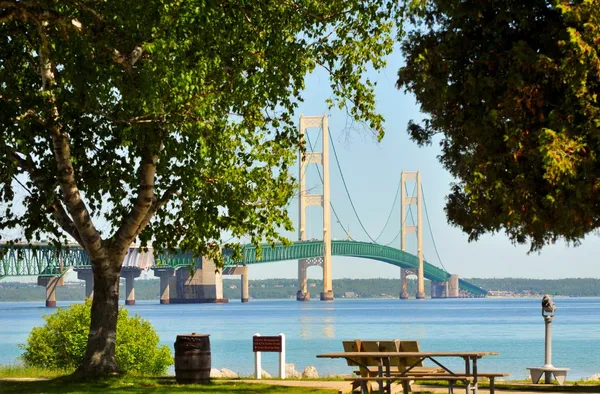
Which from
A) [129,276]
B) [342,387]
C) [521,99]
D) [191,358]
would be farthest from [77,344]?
[129,276]

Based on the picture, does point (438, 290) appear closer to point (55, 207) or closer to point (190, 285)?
point (190, 285)

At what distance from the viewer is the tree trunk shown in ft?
48.8

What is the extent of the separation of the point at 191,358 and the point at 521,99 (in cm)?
612

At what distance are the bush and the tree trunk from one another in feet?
17.5

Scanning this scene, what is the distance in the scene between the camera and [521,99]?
1038 centimetres

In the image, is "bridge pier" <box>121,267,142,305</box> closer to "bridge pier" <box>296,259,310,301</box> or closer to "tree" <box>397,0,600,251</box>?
"bridge pier" <box>296,259,310,301</box>

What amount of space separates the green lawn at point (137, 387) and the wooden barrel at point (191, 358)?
0.64 feet

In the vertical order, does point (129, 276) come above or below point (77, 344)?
above

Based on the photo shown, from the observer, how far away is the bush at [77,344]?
20359mm

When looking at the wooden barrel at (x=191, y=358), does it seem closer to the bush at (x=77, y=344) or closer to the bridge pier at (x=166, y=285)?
the bush at (x=77, y=344)

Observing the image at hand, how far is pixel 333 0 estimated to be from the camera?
13258mm

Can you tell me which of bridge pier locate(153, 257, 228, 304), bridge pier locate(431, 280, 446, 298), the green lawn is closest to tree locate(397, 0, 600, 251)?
the green lawn

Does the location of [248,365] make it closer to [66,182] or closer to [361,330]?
[66,182]

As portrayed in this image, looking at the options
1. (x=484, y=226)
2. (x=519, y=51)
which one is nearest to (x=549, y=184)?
(x=519, y=51)
